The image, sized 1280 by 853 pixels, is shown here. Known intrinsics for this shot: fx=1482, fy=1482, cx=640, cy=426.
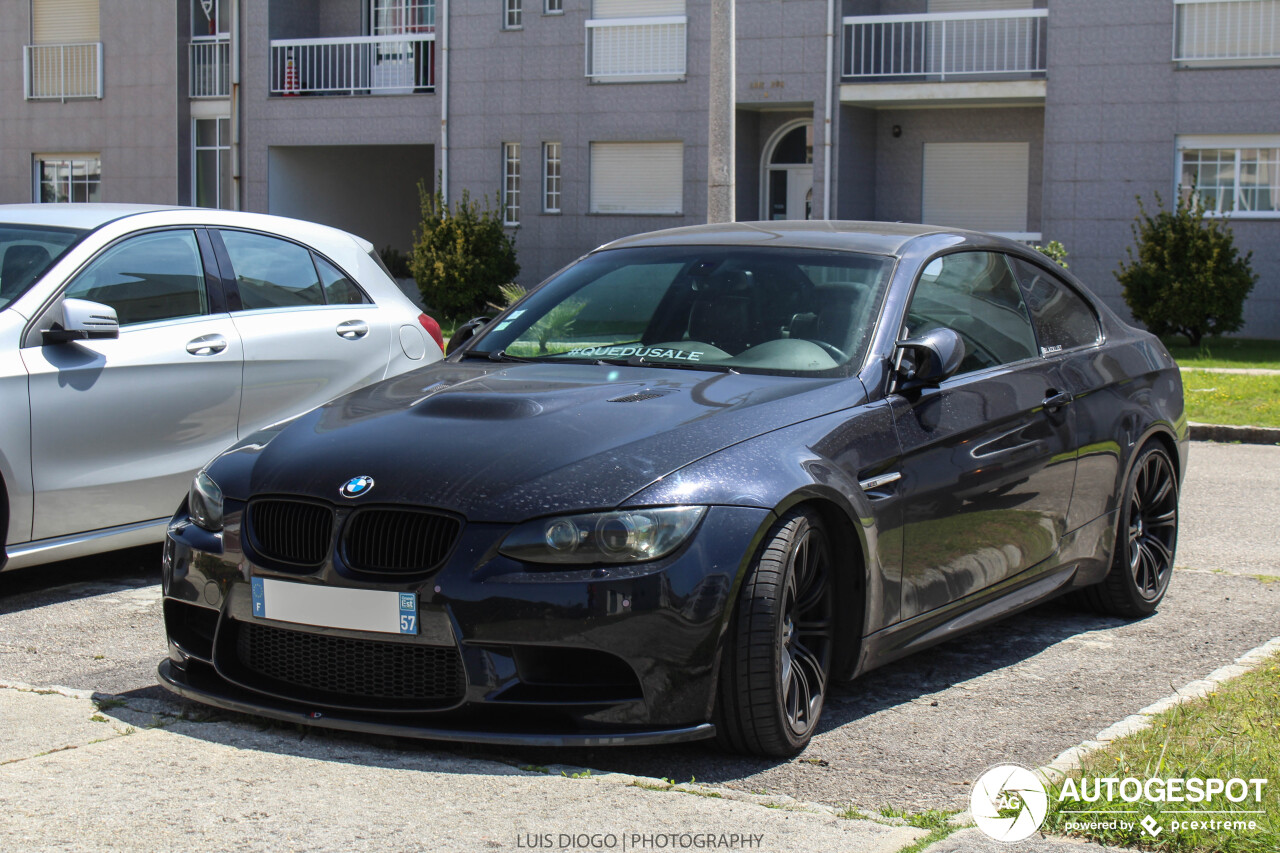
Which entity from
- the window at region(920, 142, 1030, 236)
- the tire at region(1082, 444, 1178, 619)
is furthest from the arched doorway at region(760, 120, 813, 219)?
the tire at region(1082, 444, 1178, 619)

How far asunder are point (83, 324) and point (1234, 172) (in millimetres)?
20878

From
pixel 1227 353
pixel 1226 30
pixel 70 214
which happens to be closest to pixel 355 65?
pixel 1226 30

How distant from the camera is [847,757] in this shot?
13.9ft

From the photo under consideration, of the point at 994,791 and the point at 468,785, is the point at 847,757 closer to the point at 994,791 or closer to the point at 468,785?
the point at 994,791

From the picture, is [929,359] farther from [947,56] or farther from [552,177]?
[552,177]

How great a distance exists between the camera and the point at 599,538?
3.79 metres

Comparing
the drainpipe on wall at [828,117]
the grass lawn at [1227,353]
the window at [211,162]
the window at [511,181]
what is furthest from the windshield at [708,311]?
the window at [211,162]

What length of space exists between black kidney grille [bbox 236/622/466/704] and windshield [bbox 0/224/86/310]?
2.58 m

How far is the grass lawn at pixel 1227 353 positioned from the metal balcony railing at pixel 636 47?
987 cm

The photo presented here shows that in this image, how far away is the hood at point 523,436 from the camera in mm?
3896

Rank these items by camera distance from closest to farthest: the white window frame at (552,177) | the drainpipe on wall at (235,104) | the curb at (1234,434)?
the curb at (1234,434), the white window frame at (552,177), the drainpipe on wall at (235,104)

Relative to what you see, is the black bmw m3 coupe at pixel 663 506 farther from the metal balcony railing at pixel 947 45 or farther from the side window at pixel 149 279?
the metal balcony railing at pixel 947 45

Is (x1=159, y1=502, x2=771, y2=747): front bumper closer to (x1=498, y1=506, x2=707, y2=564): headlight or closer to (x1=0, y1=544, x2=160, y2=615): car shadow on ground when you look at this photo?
(x1=498, y1=506, x2=707, y2=564): headlight

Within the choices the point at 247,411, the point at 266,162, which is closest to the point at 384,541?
the point at 247,411
